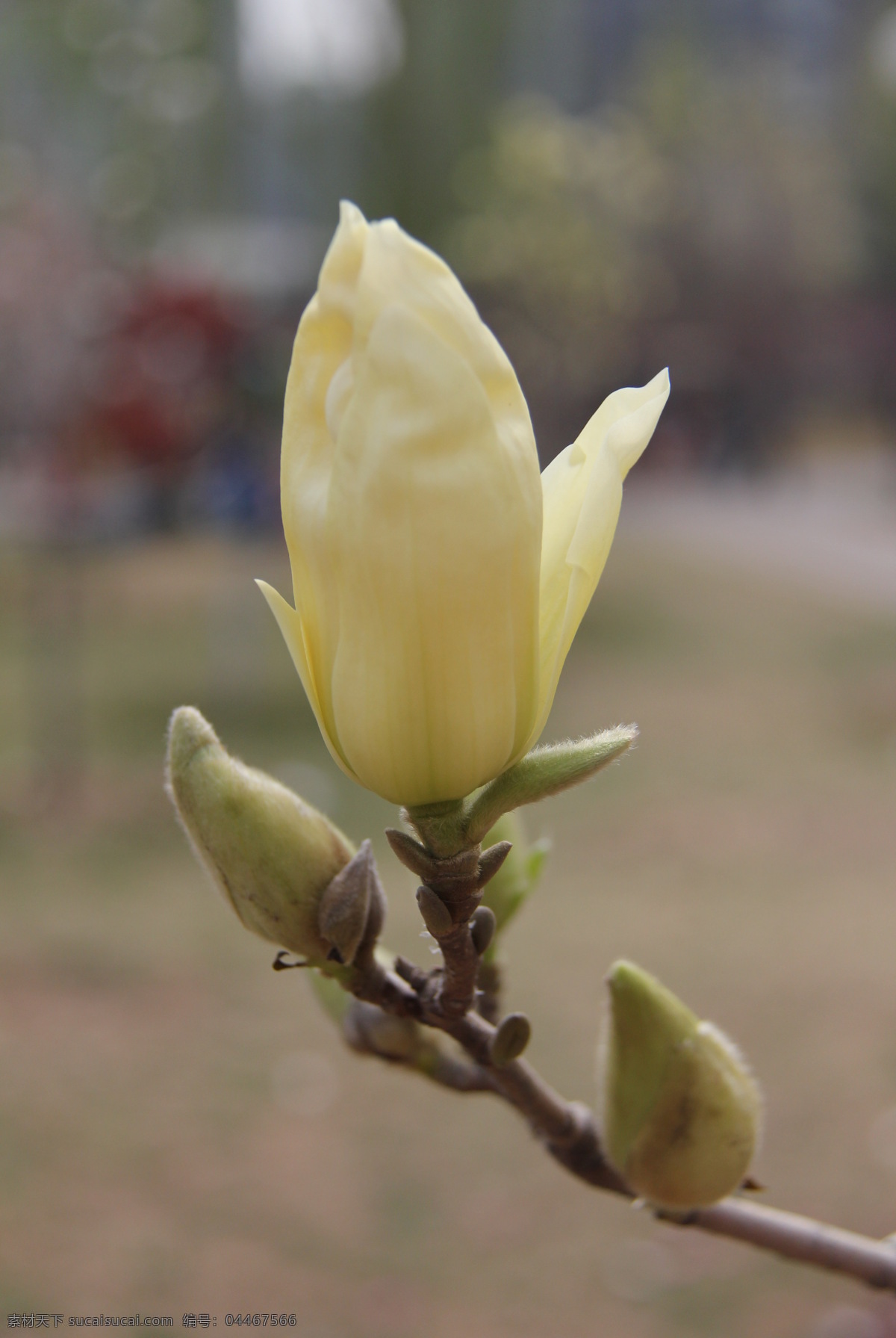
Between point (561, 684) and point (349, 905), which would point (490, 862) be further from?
point (561, 684)

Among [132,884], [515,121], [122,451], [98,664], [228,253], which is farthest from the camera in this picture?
[228,253]

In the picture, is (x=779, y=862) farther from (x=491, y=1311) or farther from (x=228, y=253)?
(x=228, y=253)

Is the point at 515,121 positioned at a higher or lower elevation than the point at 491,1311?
higher

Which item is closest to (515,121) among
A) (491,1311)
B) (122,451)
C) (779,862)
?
(122,451)

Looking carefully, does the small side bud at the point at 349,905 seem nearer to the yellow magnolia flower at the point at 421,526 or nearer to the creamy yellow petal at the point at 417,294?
the yellow magnolia flower at the point at 421,526

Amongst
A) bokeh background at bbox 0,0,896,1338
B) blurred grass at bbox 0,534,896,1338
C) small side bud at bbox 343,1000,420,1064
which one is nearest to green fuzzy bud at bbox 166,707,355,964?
small side bud at bbox 343,1000,420,1064

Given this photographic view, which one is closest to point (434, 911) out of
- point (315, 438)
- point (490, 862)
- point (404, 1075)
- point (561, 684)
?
point (490, 862)

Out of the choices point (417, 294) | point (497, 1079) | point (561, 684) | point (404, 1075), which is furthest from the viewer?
point (561, 684)
